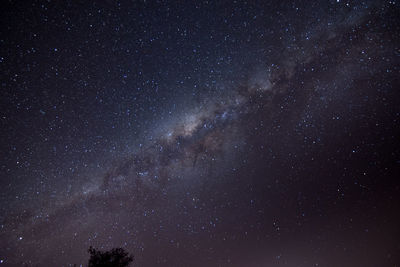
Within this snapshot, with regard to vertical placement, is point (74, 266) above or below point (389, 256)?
above

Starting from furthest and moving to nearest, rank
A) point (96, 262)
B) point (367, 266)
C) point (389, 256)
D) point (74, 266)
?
point (367, 266), point (389, 256), point (96, 262), point (74, 266)

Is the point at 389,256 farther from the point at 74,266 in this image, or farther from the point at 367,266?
the point at 74,266

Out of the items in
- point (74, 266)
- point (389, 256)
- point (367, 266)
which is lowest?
point (367, 266)

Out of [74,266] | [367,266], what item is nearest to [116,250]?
[74,266]

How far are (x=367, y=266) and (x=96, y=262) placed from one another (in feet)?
624

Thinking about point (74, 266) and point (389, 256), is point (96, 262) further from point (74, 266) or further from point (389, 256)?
point (389, 256)

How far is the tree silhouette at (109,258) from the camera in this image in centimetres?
1219

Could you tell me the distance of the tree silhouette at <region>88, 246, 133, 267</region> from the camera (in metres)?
12.2

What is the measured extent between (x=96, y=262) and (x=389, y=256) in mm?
155769

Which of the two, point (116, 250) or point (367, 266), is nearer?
point (116, 250)

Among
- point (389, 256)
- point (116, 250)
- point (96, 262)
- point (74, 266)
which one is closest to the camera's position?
point (74, 266)

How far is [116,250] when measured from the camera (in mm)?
13062

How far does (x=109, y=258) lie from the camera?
12562mm

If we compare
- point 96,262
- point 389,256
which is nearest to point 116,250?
point 96,262
